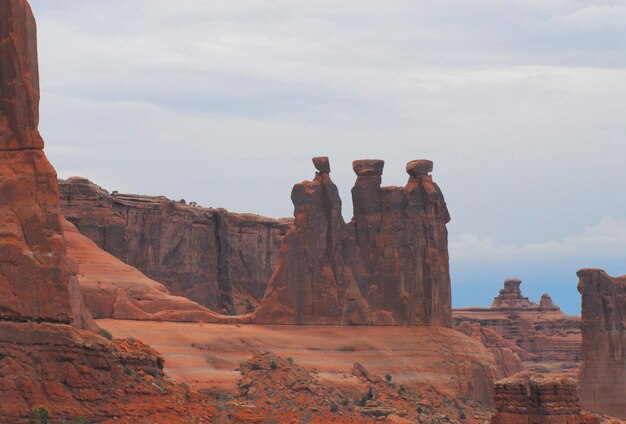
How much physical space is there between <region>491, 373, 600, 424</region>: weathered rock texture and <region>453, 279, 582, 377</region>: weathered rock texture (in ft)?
339

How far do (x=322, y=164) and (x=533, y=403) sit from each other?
4881cm

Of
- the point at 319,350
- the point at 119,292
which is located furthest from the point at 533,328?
the point at 119,292

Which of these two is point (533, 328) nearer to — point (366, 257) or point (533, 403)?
point (366, 257)

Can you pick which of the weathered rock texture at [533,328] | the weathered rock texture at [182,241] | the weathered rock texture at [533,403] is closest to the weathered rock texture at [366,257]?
the weathered rock texture at [182,241]

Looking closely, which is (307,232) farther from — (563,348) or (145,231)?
(563,348)

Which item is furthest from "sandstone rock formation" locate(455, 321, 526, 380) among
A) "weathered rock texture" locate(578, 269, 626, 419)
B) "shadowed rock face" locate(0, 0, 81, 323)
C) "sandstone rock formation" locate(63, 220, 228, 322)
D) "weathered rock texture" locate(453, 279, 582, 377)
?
"shadowed rock face" locate(0, 0, 81, 323)

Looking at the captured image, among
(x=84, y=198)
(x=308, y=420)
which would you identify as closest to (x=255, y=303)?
(x=84, y=198)

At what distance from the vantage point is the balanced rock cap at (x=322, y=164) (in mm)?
93625

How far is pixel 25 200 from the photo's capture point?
45.6m

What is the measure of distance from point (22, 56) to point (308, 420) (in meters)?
24.0

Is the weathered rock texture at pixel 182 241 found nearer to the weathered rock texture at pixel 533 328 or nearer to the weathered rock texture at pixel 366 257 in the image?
the weathered rock texture at pixel 366 257

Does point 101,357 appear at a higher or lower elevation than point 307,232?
lower

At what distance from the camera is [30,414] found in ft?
144

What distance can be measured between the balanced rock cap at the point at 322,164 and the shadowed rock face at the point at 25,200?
156 ft
